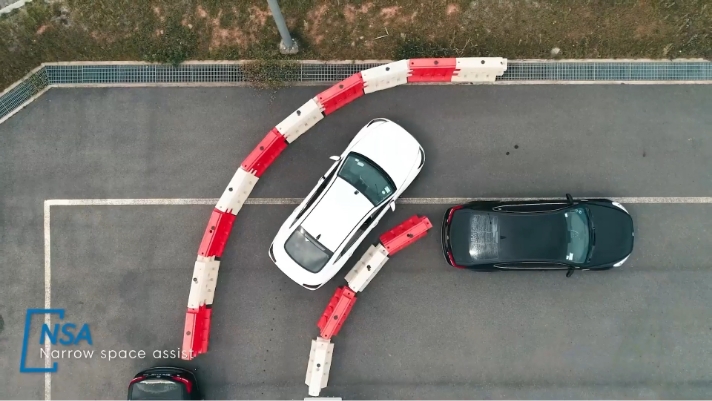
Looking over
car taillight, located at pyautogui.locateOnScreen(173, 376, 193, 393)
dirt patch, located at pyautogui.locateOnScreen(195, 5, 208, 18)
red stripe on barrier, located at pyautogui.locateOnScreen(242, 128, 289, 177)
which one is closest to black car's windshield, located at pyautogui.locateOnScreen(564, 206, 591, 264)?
red stripe on barrier, located at pyautogui.locateOnScreen(242, 128, 289, 177)

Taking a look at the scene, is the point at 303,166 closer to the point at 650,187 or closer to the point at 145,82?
the point at 145,82

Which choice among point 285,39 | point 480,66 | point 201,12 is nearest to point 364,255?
point 480,66

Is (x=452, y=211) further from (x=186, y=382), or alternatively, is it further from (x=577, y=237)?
(x=186, y=382)

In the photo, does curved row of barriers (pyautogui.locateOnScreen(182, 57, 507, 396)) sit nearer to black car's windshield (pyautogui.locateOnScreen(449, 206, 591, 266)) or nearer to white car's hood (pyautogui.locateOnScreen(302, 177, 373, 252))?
white car's hood (pyautogui.locateOnScreen(302, 177, 373, 252))

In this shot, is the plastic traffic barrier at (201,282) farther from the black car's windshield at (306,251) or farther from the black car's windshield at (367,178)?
the black car's windshield at (367,178)

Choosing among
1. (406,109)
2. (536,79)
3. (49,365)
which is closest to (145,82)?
(406,109)
